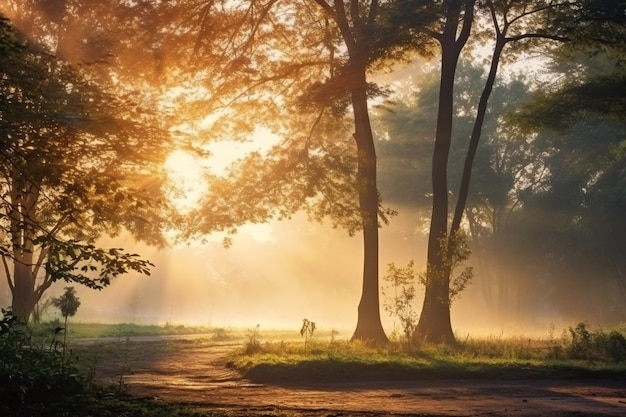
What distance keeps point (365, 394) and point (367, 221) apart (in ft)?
36.3

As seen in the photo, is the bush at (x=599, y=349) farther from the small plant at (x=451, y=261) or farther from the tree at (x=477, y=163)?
the tree at (x=477, y=163)

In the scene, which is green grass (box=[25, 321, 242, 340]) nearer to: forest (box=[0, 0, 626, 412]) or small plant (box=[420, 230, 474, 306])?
forest (box=[0, 0, 626, 412])

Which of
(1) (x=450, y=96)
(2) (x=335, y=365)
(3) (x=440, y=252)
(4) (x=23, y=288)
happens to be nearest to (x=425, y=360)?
(2) (x=335, y=365)

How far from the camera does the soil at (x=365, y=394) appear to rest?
32.0ft

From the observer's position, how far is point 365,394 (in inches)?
455

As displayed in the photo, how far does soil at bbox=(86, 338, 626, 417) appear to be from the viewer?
32.0ft

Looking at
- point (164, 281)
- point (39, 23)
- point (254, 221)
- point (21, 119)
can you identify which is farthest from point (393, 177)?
point (164, 281)

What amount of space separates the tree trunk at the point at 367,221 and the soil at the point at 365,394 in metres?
6.72

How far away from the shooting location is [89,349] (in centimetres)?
1927

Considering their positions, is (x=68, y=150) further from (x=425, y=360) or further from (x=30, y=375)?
(x=425, y=360)

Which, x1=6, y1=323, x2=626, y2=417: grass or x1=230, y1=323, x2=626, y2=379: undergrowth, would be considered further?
x1=230, y1=323, x2=626, y2=379: undergrowth

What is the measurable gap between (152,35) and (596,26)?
1373 centimetres

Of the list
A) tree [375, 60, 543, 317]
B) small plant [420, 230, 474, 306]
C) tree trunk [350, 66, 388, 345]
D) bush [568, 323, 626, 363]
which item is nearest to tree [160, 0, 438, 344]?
tree trunk [350, 66, 388, 345]

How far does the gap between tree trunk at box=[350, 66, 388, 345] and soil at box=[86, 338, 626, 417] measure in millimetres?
6718
